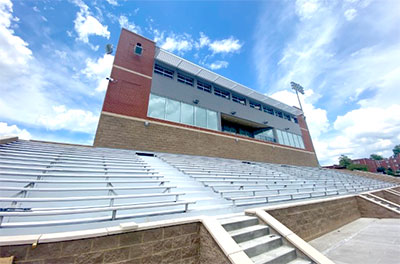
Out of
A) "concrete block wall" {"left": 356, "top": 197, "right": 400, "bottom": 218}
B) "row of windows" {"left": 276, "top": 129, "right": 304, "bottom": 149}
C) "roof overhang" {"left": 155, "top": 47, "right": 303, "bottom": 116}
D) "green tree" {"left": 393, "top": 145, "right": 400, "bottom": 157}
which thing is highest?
"green tree" {"left": 393, "top": 145, "right": 400, "bottom": 157}

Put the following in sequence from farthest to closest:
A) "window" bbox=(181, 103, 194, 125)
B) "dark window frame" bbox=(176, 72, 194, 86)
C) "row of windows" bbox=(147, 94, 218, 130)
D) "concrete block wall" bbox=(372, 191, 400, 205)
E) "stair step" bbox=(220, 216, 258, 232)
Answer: "dark window frame" bbox=(176, 72, 194, 86)
"window" bbox=(181, 103, 194, 125)
"row of windows" bbox=(147, 94, 218, 130)
"concrete block wall" bbox=(372, 191, 400, 205)
"stair step" bbox=(220, 216, 258, 232)

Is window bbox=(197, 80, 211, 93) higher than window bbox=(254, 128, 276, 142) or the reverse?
higher

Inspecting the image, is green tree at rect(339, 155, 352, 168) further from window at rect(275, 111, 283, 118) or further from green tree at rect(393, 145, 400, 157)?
window at rect(275, 111, 283, 118)

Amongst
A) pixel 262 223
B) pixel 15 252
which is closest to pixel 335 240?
pixel 262 223

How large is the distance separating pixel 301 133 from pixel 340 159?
214ft

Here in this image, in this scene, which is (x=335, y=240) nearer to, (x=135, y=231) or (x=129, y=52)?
(x=135, y=231)

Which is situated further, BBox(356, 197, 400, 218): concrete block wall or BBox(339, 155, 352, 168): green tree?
BBox(339, 155, 352, 168): green tree

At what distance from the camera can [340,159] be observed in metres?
64.0

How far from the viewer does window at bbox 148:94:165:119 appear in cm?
907

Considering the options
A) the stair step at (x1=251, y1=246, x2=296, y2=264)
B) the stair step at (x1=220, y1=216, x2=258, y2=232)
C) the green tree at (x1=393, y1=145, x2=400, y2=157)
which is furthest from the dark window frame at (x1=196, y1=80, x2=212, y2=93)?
the green tree at (x1=393, y1=145, x2=400, y2=157)

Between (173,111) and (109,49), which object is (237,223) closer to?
(173,111)

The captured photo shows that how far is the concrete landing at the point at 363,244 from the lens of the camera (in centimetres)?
287

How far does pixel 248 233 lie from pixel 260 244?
0.24 m

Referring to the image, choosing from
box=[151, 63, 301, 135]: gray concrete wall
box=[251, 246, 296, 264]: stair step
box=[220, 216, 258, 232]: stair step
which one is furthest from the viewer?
box=[151, 63, 301, 135]: gray concrete wall
